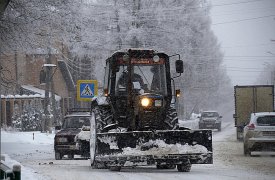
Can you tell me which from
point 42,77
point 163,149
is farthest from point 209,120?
point 163,149

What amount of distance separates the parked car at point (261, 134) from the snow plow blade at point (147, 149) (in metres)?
7.47

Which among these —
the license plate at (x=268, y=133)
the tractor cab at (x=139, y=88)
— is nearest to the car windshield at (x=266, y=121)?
the license plate at (x=268, y=133)

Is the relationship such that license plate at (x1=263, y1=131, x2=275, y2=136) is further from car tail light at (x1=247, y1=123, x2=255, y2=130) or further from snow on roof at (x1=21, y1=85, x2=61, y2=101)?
snow on roof at (x1=21, y1=85, x2=61, y2=101)

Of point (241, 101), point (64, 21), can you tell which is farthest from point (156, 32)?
point (64, 21)

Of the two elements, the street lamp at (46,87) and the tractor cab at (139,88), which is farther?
the street lamp at (46,87)

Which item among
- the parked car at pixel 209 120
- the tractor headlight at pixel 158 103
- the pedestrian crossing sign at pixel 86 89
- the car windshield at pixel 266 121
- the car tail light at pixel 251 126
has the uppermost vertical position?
the pedestrian crossing sign at pixel 86 89

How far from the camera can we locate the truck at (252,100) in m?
35.0

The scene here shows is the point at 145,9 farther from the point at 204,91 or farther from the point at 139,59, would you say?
the point at 139,59

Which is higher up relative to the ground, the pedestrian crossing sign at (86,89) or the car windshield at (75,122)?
the pedestrian crossing sign at (86,89)

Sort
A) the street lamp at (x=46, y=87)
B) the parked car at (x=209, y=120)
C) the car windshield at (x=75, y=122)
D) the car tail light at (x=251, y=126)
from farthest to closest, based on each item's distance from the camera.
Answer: the parked car at (x=209, y=120) < the street lamp at (x=46, y=87) < the car windshield at (x=75, y=122) < the car tail light at (x=251, y=126)

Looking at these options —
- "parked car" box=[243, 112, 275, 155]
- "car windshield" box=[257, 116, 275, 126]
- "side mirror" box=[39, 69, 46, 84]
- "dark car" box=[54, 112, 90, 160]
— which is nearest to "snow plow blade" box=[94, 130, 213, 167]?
"dark car" box=[54, 112, 90, 160]

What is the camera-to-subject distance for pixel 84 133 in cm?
1756

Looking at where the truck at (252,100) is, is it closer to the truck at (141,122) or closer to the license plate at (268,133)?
the license plate at (268,133)

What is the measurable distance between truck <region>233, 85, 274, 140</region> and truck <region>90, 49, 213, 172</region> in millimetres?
18976
